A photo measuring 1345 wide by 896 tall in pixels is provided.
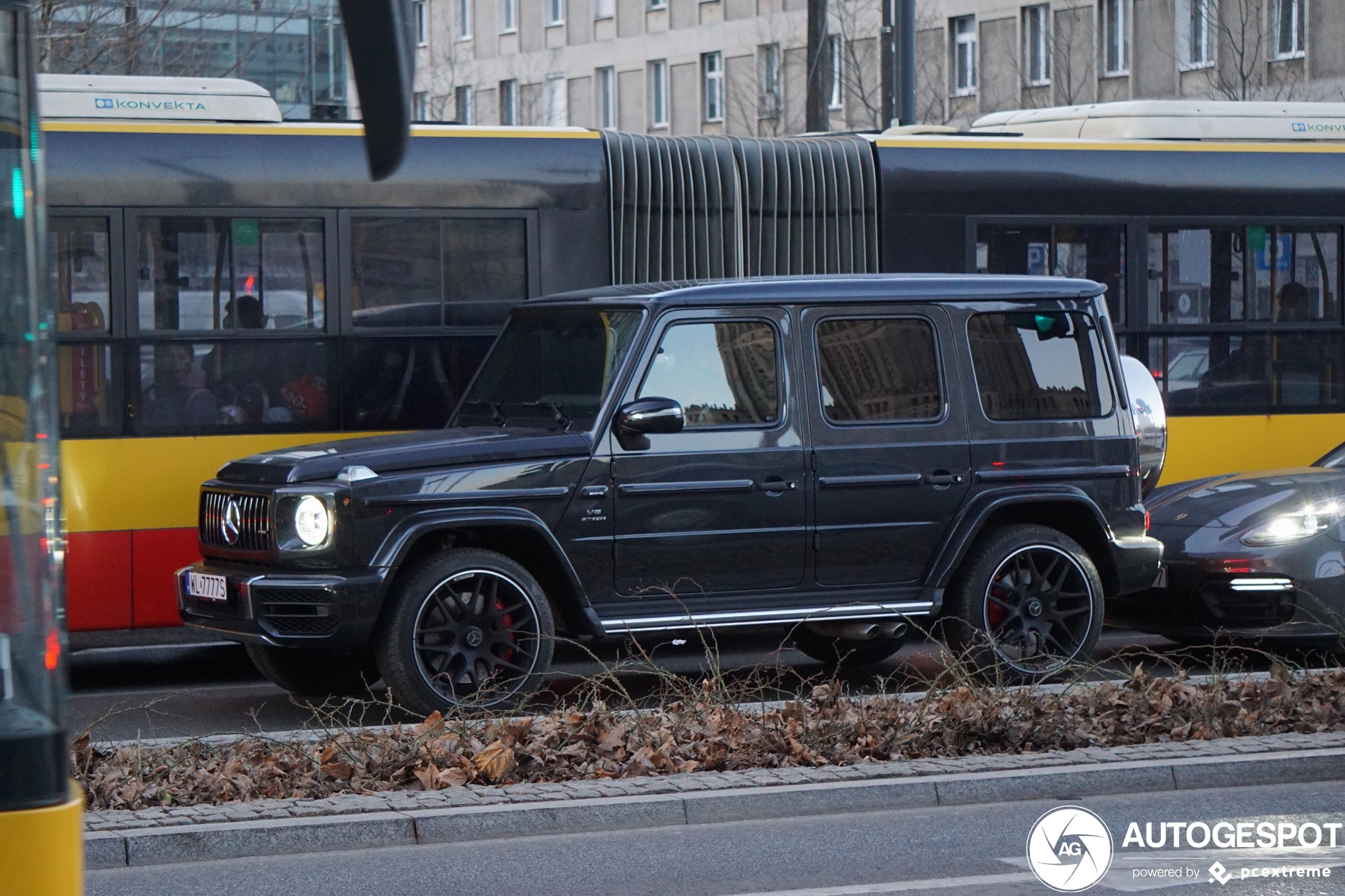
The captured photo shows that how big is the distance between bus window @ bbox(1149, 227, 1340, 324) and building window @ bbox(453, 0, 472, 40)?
54.8 m

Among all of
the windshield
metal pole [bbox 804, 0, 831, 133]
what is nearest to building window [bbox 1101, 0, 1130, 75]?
metal pole [bbox 804, 0, 831, 133]

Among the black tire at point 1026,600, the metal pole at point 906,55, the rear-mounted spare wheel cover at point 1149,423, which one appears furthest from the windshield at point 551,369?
the metal pole at point 906,55

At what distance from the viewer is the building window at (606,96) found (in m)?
59.9

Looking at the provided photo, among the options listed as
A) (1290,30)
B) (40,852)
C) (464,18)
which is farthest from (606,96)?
(40,852)

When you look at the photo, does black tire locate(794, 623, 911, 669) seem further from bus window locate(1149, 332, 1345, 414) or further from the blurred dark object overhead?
the blurred dark object overhead

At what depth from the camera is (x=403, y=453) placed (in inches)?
350

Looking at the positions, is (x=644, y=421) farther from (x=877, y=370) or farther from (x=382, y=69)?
(x=382, y=69)

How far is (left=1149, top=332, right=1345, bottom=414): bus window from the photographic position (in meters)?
12.4

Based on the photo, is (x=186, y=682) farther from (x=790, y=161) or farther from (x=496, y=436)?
(x=790, y=161)

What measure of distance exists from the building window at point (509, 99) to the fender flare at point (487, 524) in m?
55.1

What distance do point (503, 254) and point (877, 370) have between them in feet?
8.25

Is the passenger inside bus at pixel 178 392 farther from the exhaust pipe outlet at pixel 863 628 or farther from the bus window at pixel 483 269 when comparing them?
the exhaust pipe outlet at pixel 863 628

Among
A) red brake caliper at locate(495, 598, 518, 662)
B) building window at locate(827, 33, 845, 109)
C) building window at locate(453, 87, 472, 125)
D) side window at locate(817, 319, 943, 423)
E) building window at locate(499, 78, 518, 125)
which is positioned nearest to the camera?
red brake caliper at locate(495, 598, 518, 662)
